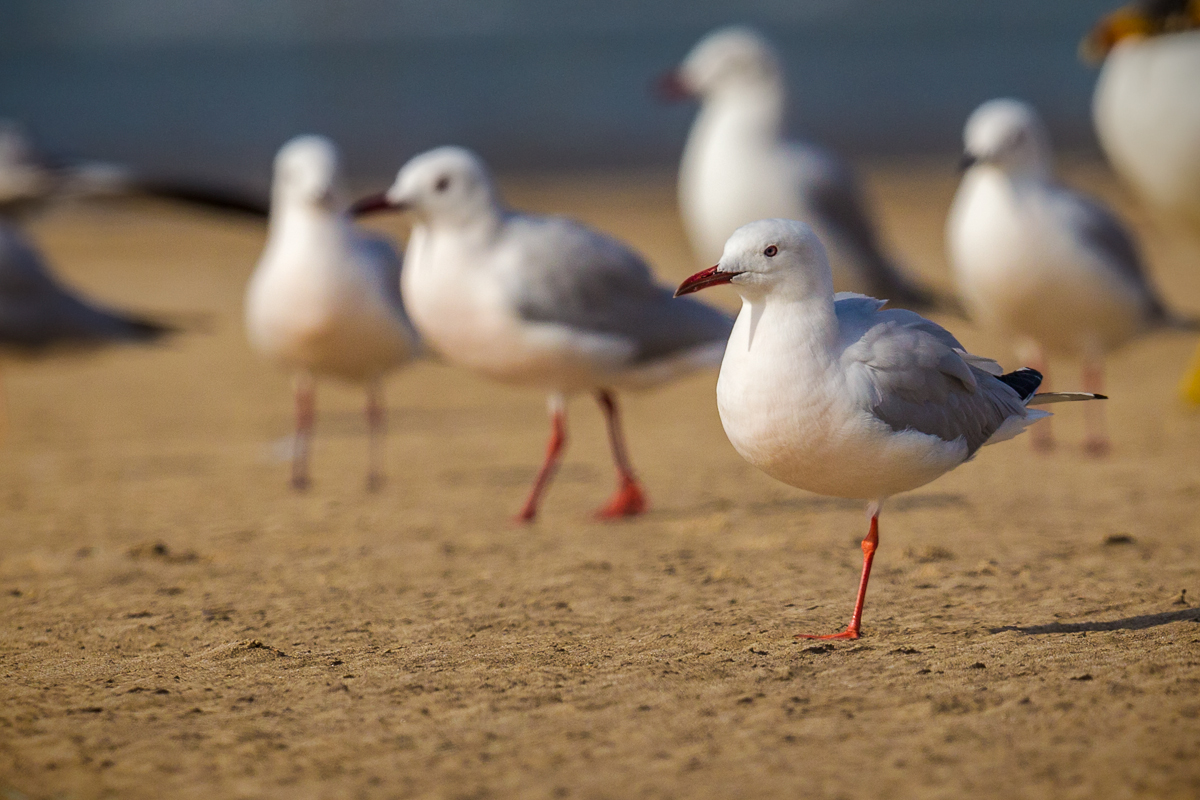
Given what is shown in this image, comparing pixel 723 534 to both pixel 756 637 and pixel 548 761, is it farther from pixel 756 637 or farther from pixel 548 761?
pixel 548 761

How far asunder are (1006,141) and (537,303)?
2.51 meters

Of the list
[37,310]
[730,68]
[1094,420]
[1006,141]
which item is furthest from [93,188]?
[1094,420]

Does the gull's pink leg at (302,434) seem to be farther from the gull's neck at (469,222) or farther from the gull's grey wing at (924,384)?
the gull's grey wing at (924,384)

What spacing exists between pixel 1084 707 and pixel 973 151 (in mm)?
4004

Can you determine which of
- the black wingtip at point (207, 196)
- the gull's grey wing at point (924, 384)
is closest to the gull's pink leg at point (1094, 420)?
the gull's grey wing at point (924, 384)

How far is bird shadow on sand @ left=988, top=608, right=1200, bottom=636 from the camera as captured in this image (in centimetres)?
370

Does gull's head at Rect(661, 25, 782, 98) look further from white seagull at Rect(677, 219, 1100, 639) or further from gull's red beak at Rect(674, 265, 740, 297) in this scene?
gull's red beak at Rect(674, 265, 740, 297)

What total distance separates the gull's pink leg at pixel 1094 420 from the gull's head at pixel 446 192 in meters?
2.93

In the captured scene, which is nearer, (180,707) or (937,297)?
(180,707)

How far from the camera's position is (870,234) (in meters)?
8.03

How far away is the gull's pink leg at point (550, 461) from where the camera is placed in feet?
18.4

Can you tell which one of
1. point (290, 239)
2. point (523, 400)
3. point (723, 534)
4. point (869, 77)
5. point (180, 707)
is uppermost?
point (869, 77)

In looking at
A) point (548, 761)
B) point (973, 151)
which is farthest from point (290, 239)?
point (548, 761)

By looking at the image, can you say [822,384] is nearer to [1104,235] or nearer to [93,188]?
[1104,235]
